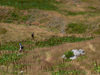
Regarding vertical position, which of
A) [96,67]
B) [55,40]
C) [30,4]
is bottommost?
[55,40]

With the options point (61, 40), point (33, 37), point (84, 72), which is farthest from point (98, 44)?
point (33, 37)

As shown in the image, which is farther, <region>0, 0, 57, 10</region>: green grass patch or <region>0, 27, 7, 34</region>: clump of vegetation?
<region>0, 0, 57, 10</region>: green grass patch

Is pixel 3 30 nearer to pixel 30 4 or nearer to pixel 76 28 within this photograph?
pixel 76 28

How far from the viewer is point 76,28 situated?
180ft

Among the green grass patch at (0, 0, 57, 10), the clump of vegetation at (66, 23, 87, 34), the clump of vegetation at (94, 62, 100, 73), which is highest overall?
the clump of vegetation at (94, 62, 100, 73)

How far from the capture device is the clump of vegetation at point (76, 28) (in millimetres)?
53787

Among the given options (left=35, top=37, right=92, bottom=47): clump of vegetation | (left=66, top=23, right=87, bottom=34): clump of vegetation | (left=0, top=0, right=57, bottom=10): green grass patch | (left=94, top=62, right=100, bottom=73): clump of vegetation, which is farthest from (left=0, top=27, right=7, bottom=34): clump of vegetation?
(left=94, top=62, right=100, bottom=73): clump of vegetation

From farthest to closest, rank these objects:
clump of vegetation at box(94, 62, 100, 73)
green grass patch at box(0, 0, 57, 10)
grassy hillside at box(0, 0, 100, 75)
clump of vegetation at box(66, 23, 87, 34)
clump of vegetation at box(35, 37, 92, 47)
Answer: green grass patch at box(0, 0, 57, 10), clump of vegetation at box(66, 23, 87, 34), clump of vegetation at box(35, 37, 92, 47), grassy hillside at box(0, 0, 100, 75), clump of vegetation at box(94, 62, 100, 73)

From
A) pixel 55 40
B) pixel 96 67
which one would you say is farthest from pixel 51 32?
pixel 96 67

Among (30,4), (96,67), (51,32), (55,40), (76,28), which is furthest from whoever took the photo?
(30,4)

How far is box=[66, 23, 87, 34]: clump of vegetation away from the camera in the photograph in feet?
176

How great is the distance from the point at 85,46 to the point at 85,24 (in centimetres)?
3193

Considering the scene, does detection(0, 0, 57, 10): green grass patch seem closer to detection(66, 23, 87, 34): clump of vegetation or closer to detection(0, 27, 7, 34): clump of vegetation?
detection(66, 23, 87, 34): clump of vegetation

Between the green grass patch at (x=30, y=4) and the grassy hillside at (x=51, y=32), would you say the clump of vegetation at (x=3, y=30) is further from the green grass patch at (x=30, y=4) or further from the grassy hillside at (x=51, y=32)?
the green grass patch at (x=30, y=4)
